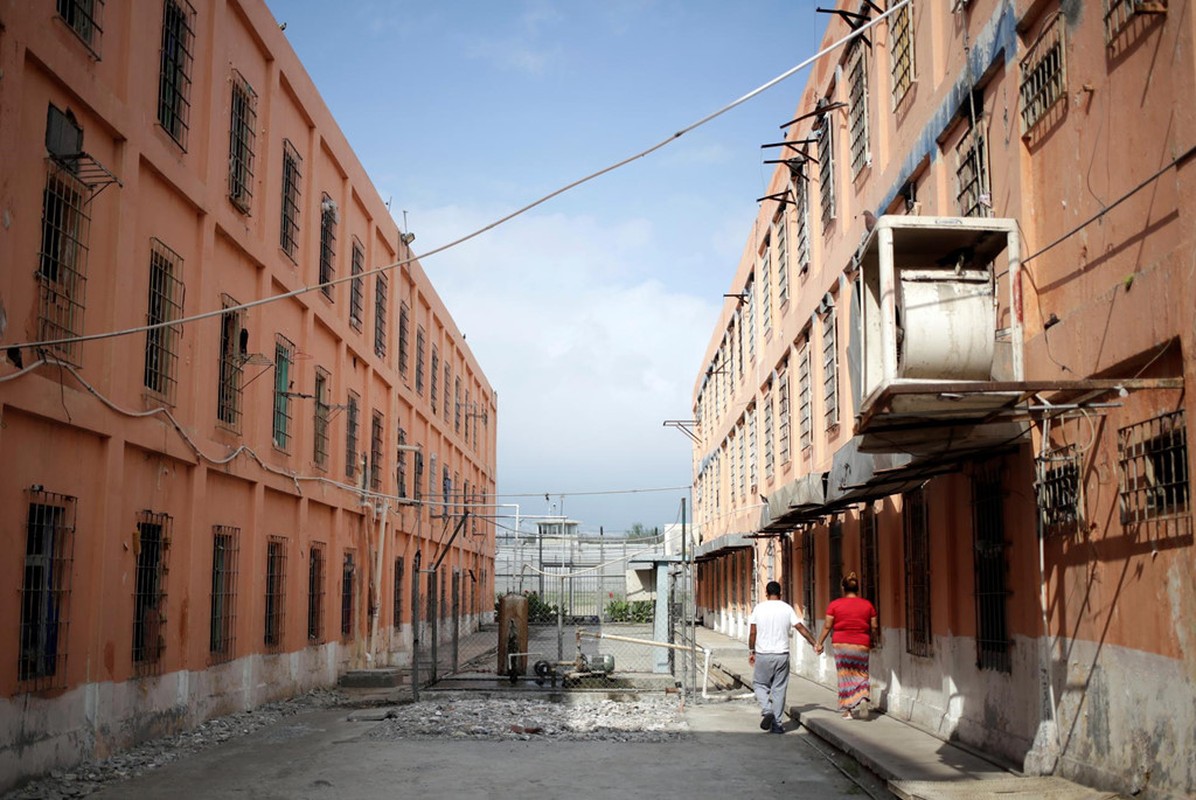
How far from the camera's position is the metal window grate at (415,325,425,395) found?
93.6 ft

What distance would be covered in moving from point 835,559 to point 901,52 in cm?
746

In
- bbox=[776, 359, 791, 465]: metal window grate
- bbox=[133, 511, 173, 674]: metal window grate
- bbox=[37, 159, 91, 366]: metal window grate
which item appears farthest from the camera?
bbox=[776, 359, 791, 465]: metal window grate

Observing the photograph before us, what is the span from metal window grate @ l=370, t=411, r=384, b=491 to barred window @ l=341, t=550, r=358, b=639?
7.75ft

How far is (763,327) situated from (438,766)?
53.9 feet

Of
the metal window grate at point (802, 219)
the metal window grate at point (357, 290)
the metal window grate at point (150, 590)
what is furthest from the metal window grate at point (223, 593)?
the metal window grate at point (802, 219)

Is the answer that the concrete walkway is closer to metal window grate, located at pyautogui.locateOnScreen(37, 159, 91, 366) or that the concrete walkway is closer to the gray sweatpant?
the gray sweatpant

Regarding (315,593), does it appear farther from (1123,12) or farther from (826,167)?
(1123,12)

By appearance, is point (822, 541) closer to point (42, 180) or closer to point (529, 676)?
point (529, 676)

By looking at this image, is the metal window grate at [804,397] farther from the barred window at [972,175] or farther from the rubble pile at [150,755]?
the rubble pile at [150,755]

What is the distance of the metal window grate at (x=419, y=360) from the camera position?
28531 mm

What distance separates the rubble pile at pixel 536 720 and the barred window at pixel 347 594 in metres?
5.57

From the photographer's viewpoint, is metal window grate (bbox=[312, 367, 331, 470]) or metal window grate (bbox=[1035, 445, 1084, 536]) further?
metal window grate (bbox=[312, 367, 331, 470])

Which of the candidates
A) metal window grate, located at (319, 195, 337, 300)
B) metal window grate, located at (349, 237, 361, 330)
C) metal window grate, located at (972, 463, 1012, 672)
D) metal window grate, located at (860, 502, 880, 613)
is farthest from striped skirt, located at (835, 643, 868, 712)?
metal window grate, located at (349, 237, 361, 330)

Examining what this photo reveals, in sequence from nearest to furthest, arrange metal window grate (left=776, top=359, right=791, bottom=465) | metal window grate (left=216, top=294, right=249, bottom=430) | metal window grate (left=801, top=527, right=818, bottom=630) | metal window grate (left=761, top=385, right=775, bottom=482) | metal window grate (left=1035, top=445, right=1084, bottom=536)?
1. metal window grate (left=1035, top=445, right=1084, bottom=536)
2. metal window grate (left=216, top=294, right=249, bottom=430)
3. metal window grate (left=801, top=527, right=818, bottom=630)
4. metal window grate (left=776, top=359, right=791, bottom=465)
5. metal window grate (left=761, top=385, right=775, bottom=482)
